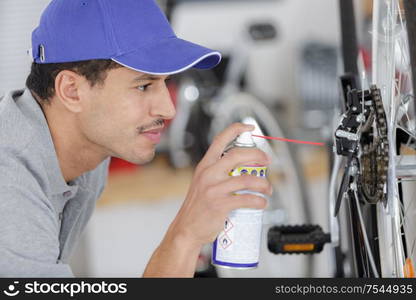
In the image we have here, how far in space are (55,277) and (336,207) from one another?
18.4 inches

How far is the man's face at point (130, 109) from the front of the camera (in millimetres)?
1305

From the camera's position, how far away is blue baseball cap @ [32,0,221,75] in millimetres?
1271

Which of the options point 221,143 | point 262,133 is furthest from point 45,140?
point 262,133

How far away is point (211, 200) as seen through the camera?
44.2 inches

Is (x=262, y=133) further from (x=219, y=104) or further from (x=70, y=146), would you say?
(x=70, y=146)

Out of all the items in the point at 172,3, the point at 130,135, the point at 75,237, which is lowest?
the point at 75,237

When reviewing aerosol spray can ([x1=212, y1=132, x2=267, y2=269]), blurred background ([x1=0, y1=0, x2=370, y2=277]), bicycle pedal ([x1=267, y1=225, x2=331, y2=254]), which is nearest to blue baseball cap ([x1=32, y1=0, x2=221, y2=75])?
aerosol spray can ([x1=212, y1=132, x2=267, y2=269])

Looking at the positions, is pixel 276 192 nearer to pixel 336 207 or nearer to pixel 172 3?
pixel 172 3

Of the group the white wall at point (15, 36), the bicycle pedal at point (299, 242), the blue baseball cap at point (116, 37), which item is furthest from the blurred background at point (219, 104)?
the blue baseball cap at point (116, 37)

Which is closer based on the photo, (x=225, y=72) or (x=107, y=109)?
(x=107, y=109)

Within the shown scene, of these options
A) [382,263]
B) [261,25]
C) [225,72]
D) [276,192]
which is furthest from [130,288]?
[225,72]

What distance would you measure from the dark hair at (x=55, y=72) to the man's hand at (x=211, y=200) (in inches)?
10.5

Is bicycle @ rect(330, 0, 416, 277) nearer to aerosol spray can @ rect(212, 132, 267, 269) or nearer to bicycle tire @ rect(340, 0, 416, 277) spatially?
bicycle tire @ rect(340, 0, 416, 277)

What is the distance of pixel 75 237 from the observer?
158cm
